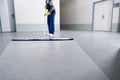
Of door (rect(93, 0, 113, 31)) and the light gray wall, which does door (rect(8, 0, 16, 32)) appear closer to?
the light gray wall

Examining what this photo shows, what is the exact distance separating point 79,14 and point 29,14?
405 cm

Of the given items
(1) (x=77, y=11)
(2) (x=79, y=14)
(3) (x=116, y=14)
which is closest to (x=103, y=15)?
(3) (x=116, y=14)

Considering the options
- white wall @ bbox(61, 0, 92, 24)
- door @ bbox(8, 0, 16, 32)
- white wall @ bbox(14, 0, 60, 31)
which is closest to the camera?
door @ bbox(8, 0, 16, 32)

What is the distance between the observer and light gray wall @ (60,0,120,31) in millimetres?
6238

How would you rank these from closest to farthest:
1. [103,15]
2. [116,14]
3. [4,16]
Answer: [116,14], [4,16], [103,15]

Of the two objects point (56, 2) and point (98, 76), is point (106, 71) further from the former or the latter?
point (56, 2)

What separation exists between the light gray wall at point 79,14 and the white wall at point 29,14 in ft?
10.7

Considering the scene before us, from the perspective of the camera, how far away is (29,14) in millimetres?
6730

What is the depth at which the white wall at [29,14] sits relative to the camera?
21.5 ft

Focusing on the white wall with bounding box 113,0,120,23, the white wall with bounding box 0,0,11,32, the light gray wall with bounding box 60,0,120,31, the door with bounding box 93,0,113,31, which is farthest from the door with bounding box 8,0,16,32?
the white wall with bounding box 113,0,120,23

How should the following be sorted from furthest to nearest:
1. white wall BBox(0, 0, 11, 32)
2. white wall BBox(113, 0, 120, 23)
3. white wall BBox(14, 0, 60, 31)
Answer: white wall BBox(14, 0, 60, 31)
white wall BBox(0, 0, 11, 32)
white wall BBox(113, 0, 120, 23)

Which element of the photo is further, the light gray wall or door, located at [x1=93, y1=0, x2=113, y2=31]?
door, located at [x1=93, y1=0, x2=113, y2=31]

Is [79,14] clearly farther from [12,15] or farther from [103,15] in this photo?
[12,15]

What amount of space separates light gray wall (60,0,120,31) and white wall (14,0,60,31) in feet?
10.7
